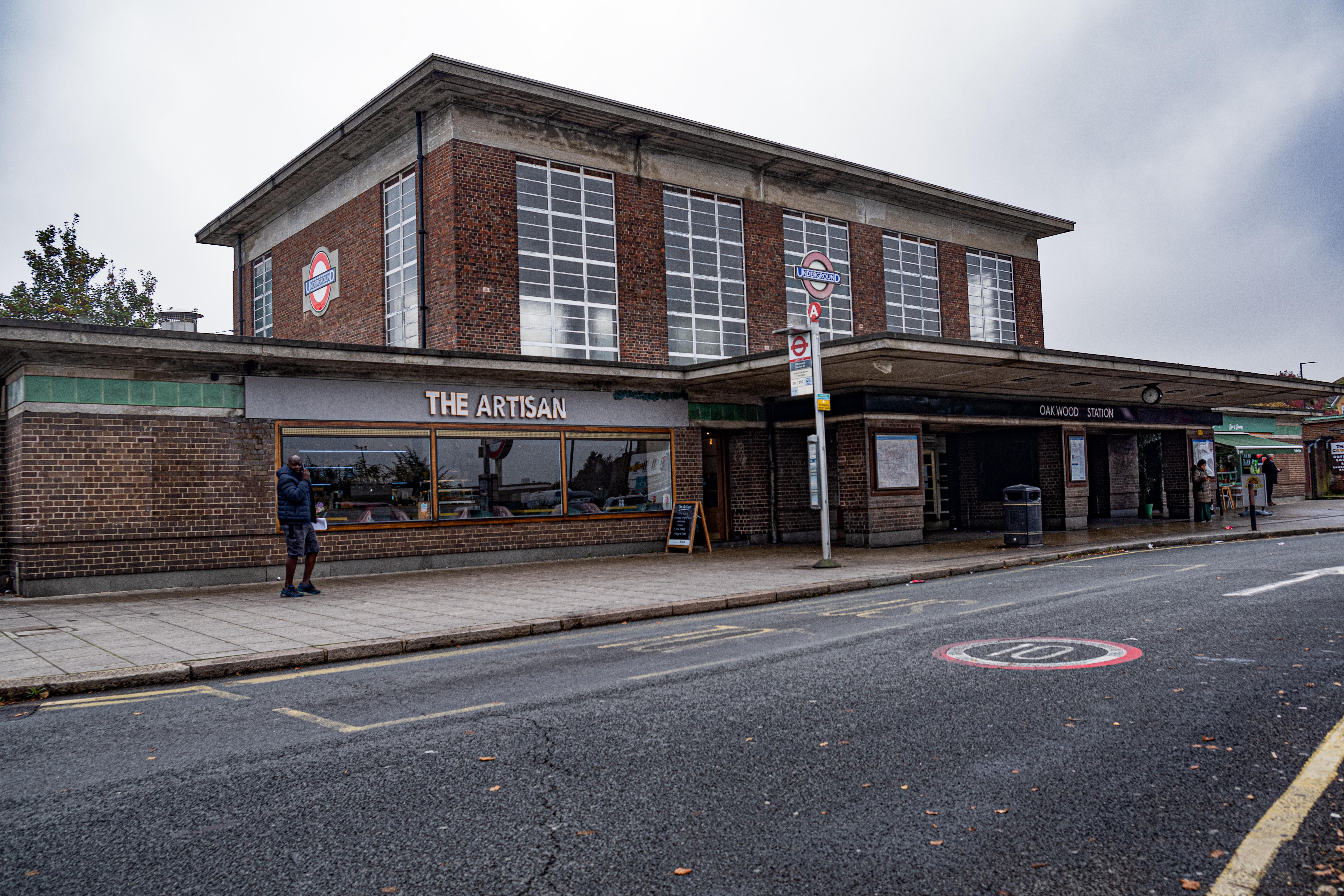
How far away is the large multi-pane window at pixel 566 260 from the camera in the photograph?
1911cm

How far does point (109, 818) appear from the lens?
12.6 ft

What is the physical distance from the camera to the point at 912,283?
Answer: 2622 cm

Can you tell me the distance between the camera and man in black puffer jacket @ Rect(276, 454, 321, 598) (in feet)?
40.0

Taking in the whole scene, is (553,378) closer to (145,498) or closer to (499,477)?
(499,477)

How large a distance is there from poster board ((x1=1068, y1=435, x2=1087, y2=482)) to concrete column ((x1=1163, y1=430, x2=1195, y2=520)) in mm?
4906

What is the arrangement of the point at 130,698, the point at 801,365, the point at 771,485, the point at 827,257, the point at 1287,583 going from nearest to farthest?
the point at 130,698 < the point at 1287,583 < the point at 801,365 < the point at 771,485 < the point at 827,257

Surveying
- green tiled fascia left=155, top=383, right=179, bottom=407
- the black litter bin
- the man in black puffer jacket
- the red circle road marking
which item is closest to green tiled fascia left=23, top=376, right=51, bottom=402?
green tiled fascia left=155, top=383, right=179, bottom=407

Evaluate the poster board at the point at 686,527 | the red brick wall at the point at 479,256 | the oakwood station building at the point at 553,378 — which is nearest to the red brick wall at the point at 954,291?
the oakwood station building at the point at 553,378

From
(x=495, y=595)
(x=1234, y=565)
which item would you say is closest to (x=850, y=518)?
(x=1234, y=565)

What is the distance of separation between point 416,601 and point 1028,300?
2428 centimetres

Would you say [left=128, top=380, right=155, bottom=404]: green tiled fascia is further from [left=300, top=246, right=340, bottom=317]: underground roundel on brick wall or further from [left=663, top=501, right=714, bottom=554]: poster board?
[left=663, top=501, right=714, bottom=554]: poster board

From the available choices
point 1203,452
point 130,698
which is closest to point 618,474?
point 130,698

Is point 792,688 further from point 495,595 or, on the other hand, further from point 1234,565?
point 1234,565

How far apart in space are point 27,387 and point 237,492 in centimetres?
312
